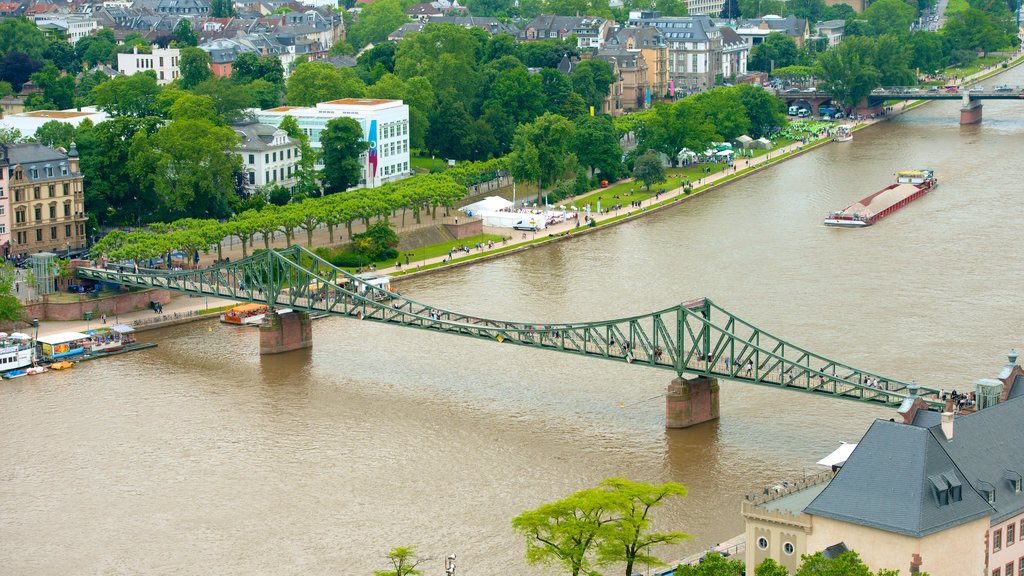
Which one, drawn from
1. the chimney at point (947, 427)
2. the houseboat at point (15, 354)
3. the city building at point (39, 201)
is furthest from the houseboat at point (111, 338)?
the chimney at point (947, 427)

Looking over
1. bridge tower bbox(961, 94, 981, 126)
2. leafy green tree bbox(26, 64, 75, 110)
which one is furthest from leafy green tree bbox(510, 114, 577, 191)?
bridge tower bbox(961, 94, 981, 126)

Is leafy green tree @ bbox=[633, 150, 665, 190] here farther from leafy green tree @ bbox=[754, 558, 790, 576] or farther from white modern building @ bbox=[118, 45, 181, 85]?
leafy green tree @ bbox=[754, 558, 790, 576]

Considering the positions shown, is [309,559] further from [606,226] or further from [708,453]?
[606,226]

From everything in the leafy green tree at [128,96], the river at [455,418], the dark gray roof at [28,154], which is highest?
the leafy green tree at [128,96]

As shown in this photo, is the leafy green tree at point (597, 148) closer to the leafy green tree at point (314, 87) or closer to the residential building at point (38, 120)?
the leafy green tree at point (314, 87)

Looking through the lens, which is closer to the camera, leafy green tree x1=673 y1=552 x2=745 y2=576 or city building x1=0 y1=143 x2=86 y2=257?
leafy green tree x1=673 y1=552 x2=745 y2=576

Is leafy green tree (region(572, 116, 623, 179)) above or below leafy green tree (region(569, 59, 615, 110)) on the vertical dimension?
below

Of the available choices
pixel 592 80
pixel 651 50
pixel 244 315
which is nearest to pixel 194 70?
pixel 592 80
